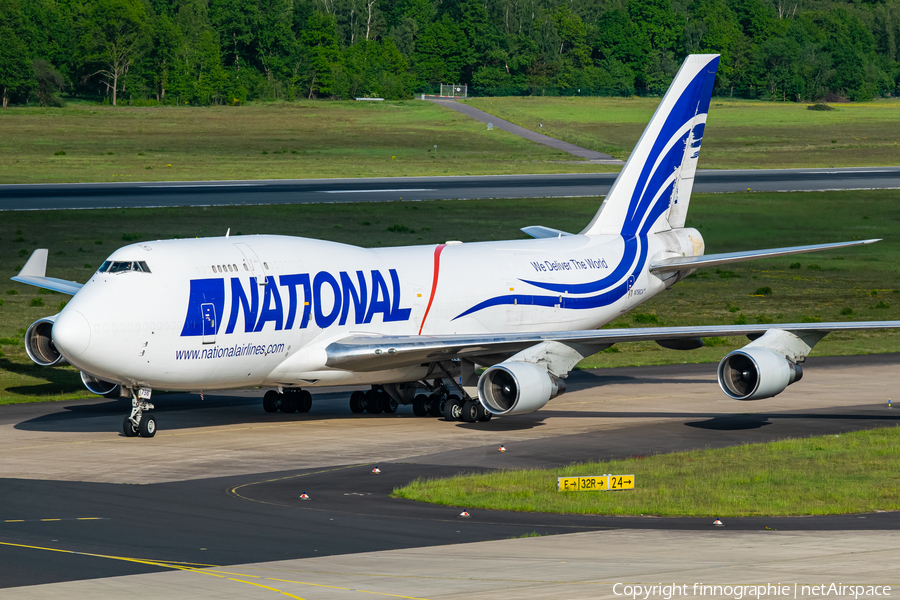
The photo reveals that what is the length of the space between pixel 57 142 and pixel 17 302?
10945 centimetres

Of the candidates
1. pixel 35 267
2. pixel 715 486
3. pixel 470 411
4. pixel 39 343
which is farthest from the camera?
pixel 35 267

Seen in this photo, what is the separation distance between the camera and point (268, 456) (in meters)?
32.0

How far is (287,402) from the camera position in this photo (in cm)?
4006

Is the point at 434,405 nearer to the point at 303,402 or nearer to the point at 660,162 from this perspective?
the point at 303,402

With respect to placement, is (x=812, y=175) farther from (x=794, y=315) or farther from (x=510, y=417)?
(x=510, y=417)

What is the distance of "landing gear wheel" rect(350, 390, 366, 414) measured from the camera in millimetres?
40375

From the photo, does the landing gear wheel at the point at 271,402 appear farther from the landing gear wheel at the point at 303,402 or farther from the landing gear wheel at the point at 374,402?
the landing gear wheel at the point at 374,402

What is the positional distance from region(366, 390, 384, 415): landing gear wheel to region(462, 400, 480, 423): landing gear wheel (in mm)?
3781

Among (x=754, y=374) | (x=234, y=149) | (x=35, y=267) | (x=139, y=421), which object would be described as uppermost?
(x=234, y=149)

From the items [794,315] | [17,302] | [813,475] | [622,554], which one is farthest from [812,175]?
[622,554]

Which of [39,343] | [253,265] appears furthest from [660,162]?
[39,343]

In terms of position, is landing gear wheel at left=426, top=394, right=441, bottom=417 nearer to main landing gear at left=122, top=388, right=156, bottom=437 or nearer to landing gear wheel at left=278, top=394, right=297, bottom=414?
landing gear wheel at left=278, top=394, right=297, bottom=414

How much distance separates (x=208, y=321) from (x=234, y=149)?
134408 mm

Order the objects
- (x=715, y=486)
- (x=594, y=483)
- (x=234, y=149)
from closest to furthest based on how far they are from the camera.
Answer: (x=594, y=483) → (x=715, y=486) → (x=234, y=149)
